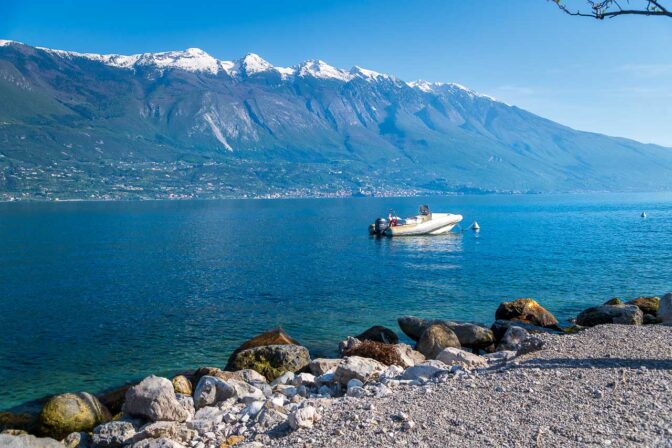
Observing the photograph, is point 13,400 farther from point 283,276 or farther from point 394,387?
point 283,276

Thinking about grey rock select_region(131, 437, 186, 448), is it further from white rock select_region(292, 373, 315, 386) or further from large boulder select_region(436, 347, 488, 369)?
large boulder select_region(436, 347, 488, 369)

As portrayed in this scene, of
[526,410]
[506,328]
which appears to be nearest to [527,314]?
[506,328]

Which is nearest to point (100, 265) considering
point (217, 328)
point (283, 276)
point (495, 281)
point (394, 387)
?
point (283, 276)

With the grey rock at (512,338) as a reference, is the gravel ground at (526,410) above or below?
above

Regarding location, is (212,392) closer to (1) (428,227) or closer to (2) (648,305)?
(2) (648,305)

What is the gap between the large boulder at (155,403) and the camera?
14.6 m

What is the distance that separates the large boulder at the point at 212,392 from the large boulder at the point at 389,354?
19.4 feet

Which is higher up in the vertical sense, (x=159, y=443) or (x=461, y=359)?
(x=461, y=359)

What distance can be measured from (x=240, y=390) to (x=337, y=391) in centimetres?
298

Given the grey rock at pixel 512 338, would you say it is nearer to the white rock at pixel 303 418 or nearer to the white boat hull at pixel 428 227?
the white rock at pixel 303 418

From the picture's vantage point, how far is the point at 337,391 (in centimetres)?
1593

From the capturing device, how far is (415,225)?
295ft

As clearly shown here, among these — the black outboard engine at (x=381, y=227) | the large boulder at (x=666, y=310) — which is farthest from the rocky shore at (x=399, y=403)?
the black outboard engine at (x=381, y=227)

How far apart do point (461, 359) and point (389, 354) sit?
9.39ft
